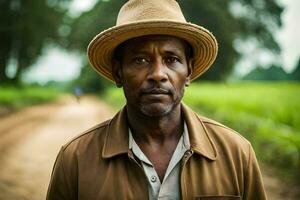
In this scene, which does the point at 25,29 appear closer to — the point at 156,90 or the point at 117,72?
the point at 117,72

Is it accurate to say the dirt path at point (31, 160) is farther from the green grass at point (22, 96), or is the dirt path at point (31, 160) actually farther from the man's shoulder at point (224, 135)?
the green grass at point (22, 96)

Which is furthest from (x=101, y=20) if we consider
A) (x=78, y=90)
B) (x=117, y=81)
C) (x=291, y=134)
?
(x=117, y=81)

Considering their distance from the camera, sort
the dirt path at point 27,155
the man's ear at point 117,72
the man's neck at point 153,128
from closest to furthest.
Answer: the man's neck at point 153,128, the man's ear at point 117,72, the dirt path at point 27,155

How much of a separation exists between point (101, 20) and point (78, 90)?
12.8 metres

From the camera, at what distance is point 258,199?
2318mm

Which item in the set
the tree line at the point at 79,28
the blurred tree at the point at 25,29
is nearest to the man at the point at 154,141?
the tree line at the point at 79,28

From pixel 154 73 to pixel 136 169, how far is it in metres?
0.48

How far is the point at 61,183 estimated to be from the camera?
2281 millimetres

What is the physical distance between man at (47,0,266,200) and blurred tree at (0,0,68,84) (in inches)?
971

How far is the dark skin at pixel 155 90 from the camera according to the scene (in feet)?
7.48

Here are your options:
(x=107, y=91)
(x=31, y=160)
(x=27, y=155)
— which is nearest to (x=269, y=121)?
(x=31, y=160)

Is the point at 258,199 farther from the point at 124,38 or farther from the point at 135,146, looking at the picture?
the point at 124,38

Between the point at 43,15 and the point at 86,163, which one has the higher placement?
the point at 43,15

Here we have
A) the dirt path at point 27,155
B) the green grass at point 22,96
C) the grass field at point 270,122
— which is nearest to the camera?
the dirt path at point 27,155
